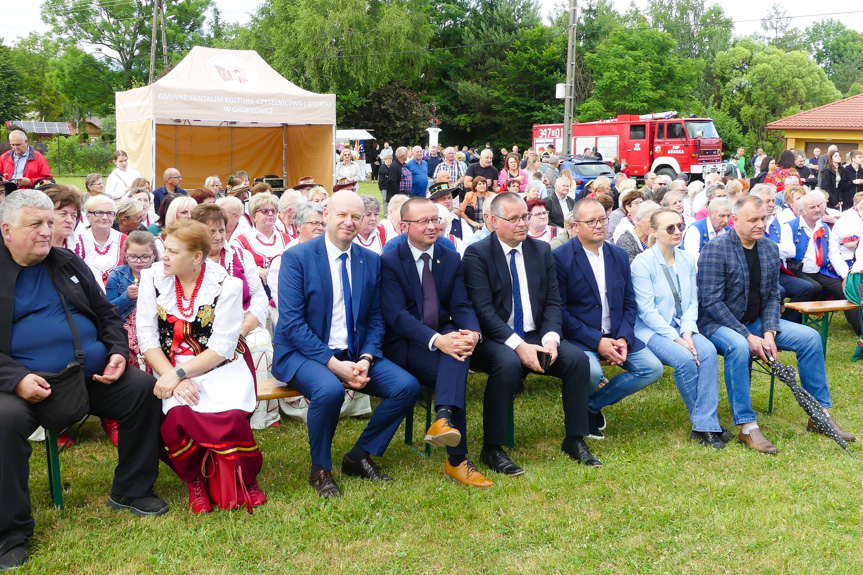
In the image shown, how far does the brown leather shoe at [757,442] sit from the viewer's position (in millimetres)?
4594

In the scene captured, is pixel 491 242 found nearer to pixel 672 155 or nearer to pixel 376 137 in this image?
pixel 672 155

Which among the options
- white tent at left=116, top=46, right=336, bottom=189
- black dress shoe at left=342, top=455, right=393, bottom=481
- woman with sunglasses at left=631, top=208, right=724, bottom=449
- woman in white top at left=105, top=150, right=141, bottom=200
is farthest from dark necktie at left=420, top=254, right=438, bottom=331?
white tent at left=116, top=46, right=336, bottom=189

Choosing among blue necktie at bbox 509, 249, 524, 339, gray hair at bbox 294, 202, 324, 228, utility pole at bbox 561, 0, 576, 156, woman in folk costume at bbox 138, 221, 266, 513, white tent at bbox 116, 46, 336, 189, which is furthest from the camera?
utility pole at bbox 561, 0, 576, 156

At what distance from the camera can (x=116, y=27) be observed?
54.0 meters

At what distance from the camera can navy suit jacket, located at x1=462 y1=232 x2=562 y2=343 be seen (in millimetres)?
4582

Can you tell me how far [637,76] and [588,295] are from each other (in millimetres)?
38077

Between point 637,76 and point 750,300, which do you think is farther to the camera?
point 637,76

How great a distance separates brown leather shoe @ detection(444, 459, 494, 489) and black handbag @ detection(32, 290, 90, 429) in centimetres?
188

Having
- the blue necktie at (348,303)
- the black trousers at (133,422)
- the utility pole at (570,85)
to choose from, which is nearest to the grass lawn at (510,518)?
the black trousers at (133,422)

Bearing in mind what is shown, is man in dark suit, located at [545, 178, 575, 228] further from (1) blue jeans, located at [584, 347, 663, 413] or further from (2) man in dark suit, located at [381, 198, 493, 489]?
(2) man in dark suit, located at [381, 198, 493, 489]

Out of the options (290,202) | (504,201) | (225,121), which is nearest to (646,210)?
(504,201)

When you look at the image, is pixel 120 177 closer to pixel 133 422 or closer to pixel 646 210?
pixel 646 210

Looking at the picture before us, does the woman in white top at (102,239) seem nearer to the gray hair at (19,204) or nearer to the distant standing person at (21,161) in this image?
the gray hair at (19,204)

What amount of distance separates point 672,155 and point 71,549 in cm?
2480
